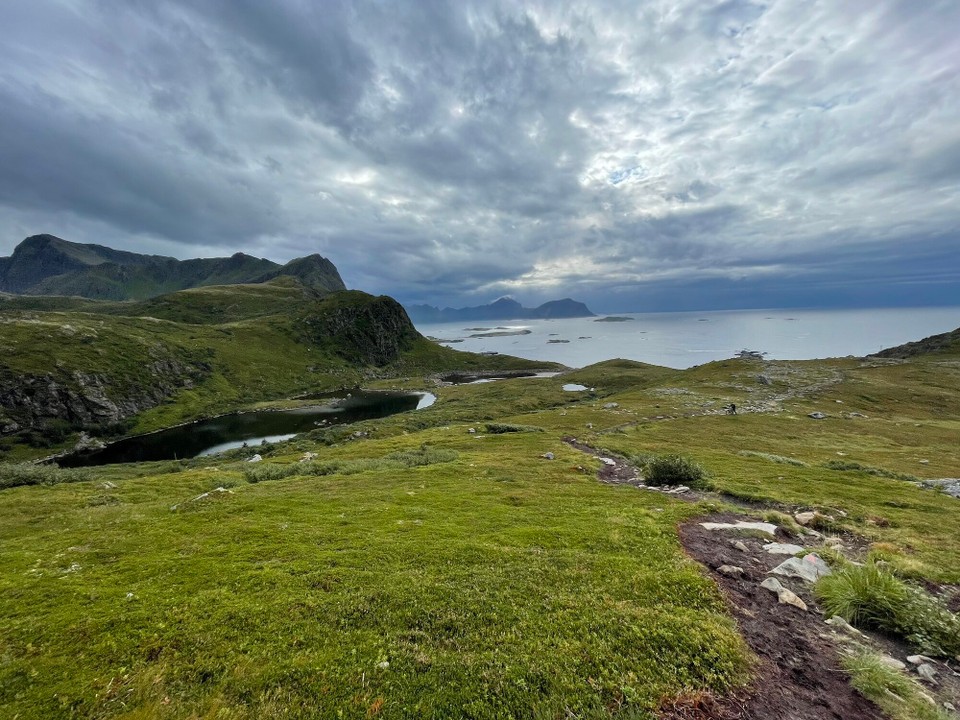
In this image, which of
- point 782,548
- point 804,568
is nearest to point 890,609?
point 804,568

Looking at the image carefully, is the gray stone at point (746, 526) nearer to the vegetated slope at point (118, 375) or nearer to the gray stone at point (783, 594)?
the gray stone at point (783, 594)

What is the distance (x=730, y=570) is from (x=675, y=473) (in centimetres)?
1593

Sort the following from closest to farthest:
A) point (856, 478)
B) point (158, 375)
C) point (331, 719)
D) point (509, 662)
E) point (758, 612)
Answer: point (331, 719)
point (509, 662)
point (758, 612)
point (856, 478)
point (158, 375)

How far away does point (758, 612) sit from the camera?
10750mm

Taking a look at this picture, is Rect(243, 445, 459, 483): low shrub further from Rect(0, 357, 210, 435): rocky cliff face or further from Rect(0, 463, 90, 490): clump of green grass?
Rect(0, 357, 210, 435): rocky cliff face

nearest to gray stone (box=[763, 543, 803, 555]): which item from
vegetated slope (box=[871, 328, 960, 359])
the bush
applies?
the bush

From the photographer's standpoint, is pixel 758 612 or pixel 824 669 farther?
pixel 758 612

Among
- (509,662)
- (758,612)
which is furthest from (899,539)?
(509,662)

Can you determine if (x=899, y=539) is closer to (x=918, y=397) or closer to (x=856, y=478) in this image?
(x=856, y=478)

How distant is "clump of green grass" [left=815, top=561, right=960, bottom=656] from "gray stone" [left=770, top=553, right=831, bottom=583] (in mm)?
797

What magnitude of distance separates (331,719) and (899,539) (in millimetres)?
23887

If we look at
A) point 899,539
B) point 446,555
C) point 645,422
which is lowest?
point 645,422

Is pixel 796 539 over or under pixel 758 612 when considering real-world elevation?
under

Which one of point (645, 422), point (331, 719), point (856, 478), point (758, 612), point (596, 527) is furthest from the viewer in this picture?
point (645, 422)
